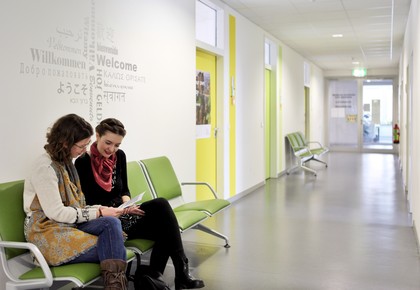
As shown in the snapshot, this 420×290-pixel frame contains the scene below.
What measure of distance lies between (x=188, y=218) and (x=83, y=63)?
151cm

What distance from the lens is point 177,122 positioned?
18.0ft

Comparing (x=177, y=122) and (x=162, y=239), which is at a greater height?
(x=177, y=122)

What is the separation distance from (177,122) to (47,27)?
7.25ft

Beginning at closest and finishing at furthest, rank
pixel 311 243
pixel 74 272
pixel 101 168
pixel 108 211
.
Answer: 1. pixel 74 272
2. pixel 108 211
3. pixel 101 168
4. pixel 311 243

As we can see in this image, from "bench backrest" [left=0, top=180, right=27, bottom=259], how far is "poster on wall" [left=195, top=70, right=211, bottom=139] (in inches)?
144

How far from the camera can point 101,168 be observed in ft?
11.5

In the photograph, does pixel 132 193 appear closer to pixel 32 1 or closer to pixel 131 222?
pixel 131 222

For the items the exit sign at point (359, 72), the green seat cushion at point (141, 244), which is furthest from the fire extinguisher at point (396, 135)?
the green seat cushion at point (141, 244)

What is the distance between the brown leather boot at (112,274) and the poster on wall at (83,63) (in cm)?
136

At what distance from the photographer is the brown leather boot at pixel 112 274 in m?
2.79

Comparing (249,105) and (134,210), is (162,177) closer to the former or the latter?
(134,210)

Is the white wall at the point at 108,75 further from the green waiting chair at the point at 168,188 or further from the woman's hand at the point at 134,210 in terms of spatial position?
the woman's hand at the point at 134,210

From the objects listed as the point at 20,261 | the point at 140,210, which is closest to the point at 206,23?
the point at 140,210

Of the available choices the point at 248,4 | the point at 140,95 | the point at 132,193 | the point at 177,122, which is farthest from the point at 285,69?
the point at 132,193
